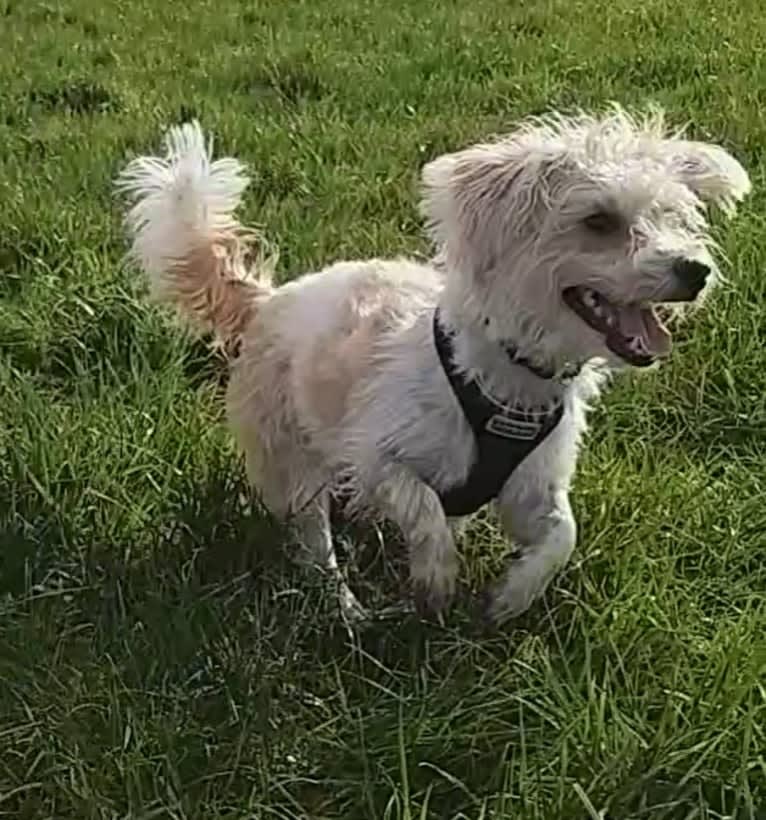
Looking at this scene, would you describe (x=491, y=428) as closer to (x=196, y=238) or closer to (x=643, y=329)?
(x=643, y=329)

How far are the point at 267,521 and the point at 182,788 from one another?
103 cm

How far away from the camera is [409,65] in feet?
28.6

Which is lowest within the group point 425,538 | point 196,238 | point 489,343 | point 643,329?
point 425,538

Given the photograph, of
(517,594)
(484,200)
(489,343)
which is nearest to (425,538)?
(517,594)

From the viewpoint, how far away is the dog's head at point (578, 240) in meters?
3.51

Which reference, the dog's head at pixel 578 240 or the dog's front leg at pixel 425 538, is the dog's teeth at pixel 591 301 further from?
the dog's front leg at pixel 425 538

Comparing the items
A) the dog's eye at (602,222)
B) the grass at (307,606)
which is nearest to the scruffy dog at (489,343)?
the dog's eye at (602,222)

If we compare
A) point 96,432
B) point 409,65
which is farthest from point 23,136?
point 96,432

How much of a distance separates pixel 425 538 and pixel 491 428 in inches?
10.9

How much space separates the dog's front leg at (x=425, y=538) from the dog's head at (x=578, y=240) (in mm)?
388

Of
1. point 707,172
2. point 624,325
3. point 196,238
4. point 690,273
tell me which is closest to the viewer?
point 690,273

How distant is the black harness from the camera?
3.75 m

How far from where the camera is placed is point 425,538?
12.2 ft

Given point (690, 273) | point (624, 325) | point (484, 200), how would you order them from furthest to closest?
point (484, 200), point (624, 325), point (690, 273)
